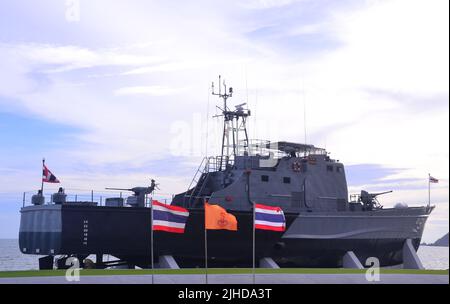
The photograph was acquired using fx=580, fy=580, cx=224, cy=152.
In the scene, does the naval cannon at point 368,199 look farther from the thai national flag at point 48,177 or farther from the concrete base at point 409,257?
the thai national flag at point 48,177

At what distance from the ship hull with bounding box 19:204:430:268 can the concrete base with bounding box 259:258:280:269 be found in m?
0.32

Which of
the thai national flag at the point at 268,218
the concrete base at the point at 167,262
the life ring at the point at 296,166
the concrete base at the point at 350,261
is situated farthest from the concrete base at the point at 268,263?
the thai national flag at the point at 268,218

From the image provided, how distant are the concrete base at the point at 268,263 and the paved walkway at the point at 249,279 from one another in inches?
90.0

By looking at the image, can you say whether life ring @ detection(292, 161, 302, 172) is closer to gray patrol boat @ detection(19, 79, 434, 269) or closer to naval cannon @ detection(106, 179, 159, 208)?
gray patrol boat @ detection(19, 79, 434, 269)

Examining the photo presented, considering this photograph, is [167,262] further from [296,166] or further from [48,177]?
[296,166]

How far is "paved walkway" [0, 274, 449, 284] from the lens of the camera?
24984 millimetres

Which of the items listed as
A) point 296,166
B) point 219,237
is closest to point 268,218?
point 219,237

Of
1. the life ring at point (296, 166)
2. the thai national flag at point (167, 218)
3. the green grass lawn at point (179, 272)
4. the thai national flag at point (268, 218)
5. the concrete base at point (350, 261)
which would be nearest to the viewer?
the thai national flag at point (167, 218)

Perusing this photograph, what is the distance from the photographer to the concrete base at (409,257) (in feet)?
118

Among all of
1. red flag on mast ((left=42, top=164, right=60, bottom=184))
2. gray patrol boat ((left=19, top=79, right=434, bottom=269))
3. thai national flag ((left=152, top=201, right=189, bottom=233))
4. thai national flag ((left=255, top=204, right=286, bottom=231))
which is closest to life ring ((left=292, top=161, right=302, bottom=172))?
gray patrol boat ((left=19, top=79, right=434, bottom=269))

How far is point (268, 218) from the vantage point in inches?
996
